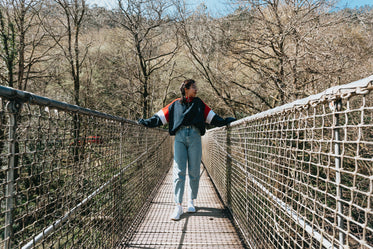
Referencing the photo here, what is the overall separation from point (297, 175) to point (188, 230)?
164cm

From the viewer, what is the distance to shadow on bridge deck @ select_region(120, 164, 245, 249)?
2415 mm

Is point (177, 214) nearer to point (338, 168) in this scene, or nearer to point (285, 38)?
point (338, 168)

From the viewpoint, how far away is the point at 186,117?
307cm

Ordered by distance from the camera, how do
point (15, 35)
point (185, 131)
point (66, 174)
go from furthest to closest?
point (15, 35), point (185, 131), point (66, 174)

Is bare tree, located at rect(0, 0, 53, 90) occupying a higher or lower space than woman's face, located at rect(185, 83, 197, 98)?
higher

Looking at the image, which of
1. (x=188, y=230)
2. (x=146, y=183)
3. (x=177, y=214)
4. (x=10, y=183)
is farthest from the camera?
(x=146, y=183)

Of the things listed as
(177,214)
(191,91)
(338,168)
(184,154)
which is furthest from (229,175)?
(338,168)

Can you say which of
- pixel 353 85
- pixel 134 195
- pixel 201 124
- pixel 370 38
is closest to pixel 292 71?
pixel 370 38

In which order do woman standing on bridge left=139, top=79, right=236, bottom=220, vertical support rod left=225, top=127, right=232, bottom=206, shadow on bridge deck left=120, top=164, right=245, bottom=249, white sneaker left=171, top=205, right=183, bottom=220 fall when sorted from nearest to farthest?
shadow on bridge deck left=120, top=164, right=245, bottom=249, white sneaker left=171, top=205, right=183, bottom=220, woman standing on bridge left=139, top=79, right=236, bottom=220, vertical support rod left=225, top=127, right=232, bottom=206

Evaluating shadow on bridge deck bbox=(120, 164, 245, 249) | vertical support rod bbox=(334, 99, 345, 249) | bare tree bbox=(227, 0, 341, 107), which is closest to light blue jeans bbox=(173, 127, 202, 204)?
shadow on bridge deck bbox=(120, 164, 245, 249)

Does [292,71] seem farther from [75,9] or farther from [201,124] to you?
[75,9]

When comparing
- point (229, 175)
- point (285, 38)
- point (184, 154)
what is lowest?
point (229, 175)

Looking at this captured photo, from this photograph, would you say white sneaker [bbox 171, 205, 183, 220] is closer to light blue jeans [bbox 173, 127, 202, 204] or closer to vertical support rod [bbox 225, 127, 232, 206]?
light blue jeans [bbox 173, 127, 202, 204]

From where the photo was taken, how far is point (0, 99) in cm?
93
